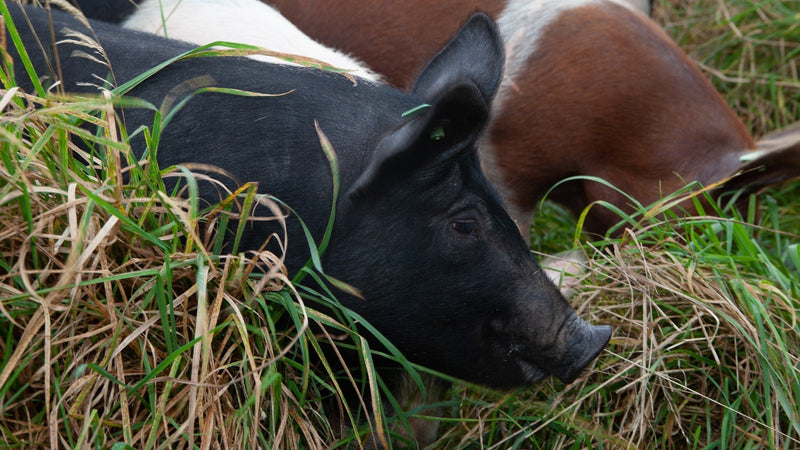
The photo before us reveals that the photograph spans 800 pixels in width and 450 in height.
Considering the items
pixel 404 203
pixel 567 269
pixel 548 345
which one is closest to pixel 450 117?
pixel 404 203

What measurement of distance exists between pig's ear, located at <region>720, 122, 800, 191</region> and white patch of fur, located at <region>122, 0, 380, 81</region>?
134cm

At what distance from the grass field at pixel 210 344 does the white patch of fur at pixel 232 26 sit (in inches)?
26.0

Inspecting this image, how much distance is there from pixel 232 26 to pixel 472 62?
94cm

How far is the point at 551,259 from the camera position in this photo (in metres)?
2.78

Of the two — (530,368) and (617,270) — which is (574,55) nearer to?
(617,270)

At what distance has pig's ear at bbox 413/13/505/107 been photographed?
1.93 m

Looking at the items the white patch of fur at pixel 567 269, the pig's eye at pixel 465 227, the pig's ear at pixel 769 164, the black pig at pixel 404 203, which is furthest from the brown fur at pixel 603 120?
the pig's eye at pixel 465 227

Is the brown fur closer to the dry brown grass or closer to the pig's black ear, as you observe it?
the pig's black ear

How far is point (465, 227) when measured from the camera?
6.42 ft

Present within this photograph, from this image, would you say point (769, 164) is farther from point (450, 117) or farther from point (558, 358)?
point (450, 117)

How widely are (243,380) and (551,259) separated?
1267 mm

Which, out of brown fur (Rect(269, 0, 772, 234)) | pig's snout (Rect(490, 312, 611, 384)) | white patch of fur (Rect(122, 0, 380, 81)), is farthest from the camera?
brown fur (Rect(269, 0, 772, 234))

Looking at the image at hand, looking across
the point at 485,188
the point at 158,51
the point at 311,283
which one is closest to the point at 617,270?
the point at 485,188

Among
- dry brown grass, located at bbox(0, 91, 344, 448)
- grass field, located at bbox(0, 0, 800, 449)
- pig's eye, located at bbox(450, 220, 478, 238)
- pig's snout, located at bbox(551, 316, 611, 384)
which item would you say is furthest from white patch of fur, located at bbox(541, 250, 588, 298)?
dry brown grass, located at bbox(0, 91, 344, 448)
